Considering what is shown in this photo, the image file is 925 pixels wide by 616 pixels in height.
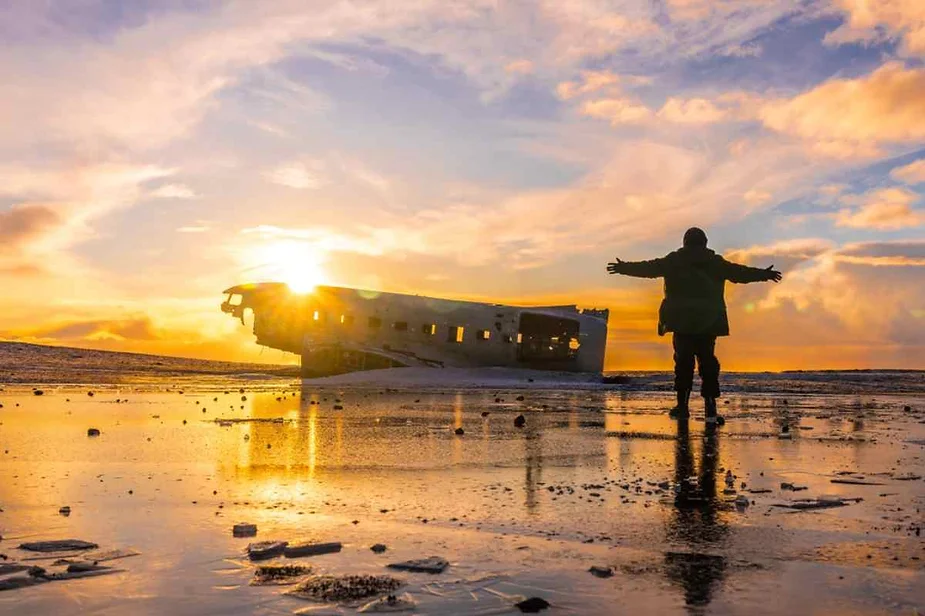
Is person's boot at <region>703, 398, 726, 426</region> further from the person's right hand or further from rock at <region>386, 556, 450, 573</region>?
rock at <region>386, 556, 450, 573</region>

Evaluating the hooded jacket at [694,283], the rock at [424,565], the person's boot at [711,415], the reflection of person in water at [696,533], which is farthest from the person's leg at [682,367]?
the rock at [424,565]

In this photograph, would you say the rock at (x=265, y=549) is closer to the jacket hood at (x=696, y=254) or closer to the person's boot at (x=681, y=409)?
the person's boot at (x=681, y=409)

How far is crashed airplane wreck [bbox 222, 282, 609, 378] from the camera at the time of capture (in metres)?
37.2

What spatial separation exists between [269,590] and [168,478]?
12.2 feet

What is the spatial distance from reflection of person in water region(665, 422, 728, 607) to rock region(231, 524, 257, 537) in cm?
210

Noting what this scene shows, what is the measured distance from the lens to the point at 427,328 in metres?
37.5

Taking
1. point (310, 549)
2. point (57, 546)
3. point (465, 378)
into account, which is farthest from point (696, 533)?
point (465, 378)

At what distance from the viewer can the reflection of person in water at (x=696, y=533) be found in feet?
12.5

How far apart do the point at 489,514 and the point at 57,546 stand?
92.7 inches

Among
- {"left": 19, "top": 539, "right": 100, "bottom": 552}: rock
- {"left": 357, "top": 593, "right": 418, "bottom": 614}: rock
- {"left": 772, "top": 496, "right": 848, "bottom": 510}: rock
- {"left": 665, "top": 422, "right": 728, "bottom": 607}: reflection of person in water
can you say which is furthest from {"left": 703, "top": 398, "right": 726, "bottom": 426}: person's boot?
{"left": 357, "top": 593, "right": 418, "bottom": 614}: rock

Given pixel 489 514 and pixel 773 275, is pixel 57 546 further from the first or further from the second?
pixel 773 275

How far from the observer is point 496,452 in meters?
9.21

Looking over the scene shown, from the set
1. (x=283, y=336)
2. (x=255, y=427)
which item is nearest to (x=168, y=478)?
(x=255, y=427)

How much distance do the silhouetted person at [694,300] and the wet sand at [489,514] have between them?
7.69 ft
